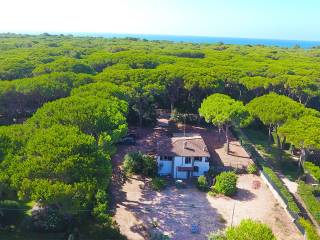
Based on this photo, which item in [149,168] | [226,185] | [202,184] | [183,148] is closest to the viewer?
[226,185]

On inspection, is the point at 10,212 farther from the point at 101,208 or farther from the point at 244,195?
the point at 244,195

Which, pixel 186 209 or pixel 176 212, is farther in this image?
pixel 186 209

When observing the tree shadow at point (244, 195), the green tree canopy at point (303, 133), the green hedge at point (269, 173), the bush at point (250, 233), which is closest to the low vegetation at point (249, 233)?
the bush at point (250, 233)

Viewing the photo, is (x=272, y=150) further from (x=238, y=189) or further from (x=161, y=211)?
(x=161, y=211)

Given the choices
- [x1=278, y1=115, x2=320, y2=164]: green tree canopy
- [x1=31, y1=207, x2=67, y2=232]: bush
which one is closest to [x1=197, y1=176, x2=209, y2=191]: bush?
[x1=278, y1=115, x2=320, y2=164]: green tree canopy

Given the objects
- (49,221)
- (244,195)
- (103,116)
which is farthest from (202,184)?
(49,221)
